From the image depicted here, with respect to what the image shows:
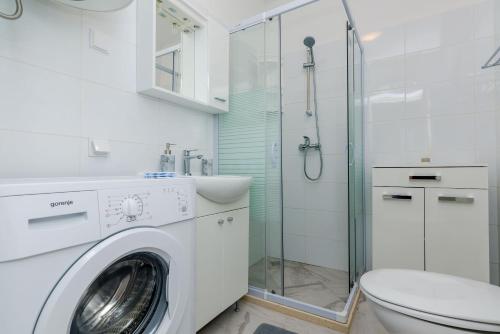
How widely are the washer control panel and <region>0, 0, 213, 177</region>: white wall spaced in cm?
52

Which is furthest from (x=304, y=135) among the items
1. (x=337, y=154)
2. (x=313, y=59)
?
(x=313, y=59)

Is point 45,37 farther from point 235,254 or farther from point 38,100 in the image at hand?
point 235,254

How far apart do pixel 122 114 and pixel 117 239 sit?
2.67 feet

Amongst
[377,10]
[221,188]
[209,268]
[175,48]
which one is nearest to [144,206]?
[221,188]

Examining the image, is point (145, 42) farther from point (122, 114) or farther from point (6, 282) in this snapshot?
point (6, 282)

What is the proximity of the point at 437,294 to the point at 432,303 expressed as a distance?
111 millimetres

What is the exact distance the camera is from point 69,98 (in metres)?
1.09

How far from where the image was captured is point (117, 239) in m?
0.69

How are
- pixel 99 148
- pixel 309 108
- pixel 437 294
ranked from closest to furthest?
1. pixel 437 294
2. pixel 99 148
3. pixel 309 108

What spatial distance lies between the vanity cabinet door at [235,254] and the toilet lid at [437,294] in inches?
27.9

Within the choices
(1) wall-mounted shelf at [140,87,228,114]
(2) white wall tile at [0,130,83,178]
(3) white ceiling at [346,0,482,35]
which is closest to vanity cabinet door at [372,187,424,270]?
(1) wall-mounted shelf at [140,87,228,114]

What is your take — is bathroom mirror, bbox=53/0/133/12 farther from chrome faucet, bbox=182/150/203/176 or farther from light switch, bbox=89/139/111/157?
chrome faucet, bbox=182/150/203/176

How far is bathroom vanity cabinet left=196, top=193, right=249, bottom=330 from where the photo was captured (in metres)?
1.25

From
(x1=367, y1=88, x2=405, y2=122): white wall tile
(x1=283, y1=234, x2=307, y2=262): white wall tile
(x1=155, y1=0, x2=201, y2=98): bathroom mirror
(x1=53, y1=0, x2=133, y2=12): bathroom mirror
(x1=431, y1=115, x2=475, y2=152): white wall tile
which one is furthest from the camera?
(x1=283, y1=234, x2=307, y2=262): white wall tile
